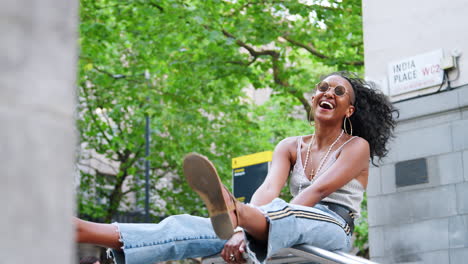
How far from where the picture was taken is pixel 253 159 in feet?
28.9

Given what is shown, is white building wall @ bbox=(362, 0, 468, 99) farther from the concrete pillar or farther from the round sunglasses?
the concrete pillar

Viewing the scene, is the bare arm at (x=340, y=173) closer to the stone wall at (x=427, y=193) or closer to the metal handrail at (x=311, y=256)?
the metal handrail at (x=311, y=256)

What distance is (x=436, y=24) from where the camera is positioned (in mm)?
8422

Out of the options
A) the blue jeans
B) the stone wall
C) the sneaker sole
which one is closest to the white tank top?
the blue jeans

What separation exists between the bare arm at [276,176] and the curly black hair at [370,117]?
0.45 meters

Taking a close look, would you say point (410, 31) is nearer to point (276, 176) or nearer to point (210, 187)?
point (276, 176)

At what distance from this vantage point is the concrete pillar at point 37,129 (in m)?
1.34

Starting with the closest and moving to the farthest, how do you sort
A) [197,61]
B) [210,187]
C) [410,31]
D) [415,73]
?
[210,187] < [415,73] < [410,31] < [197,61]

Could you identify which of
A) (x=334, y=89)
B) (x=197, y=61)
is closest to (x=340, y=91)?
(x=334, y=89)

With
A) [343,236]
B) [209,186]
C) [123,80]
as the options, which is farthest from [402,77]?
[123,80]

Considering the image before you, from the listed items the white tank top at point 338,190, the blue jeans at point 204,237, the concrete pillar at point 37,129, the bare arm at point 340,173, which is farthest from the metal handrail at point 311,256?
the concrete pillar at point 37,129

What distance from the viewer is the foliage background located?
13914mm

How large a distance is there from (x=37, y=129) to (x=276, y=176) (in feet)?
12.1

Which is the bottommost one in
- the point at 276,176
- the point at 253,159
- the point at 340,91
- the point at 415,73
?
the point at 276,176
